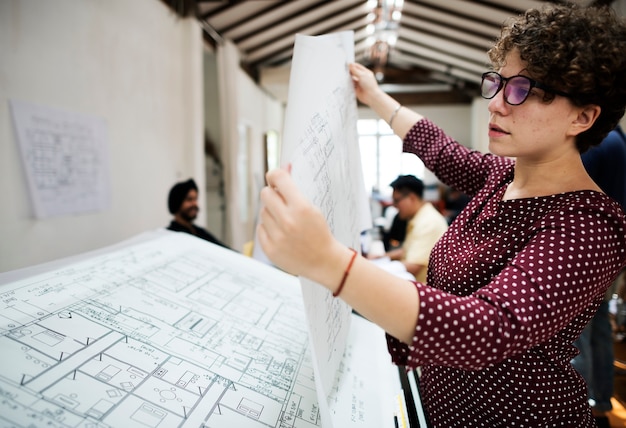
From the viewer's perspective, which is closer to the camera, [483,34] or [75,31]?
[75,31]

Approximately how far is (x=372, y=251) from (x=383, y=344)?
191 centimetres

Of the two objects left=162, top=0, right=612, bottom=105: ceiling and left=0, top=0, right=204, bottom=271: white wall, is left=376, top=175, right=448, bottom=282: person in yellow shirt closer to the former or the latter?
left=0, top=0, right=204, bottom=271: white wall

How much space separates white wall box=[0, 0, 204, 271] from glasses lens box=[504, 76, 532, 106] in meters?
2.07

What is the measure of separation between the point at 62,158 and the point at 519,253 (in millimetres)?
2292

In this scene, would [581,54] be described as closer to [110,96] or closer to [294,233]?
[294,233]

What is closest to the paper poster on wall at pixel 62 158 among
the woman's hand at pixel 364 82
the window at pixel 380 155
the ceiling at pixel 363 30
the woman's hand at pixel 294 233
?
the woman's hand at pixel 364 82

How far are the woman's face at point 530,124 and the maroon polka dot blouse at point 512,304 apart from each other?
82mm

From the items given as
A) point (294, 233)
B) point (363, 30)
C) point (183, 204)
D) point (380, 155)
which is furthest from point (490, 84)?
point (380, 155)

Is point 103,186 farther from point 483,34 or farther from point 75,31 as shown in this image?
point 483,34

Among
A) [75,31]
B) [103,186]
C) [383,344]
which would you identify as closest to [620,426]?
[383,344]

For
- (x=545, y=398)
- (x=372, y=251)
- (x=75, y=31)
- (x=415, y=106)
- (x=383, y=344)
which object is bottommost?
(x=372, y=251)

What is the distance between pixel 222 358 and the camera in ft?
2.30

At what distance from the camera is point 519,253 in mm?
511

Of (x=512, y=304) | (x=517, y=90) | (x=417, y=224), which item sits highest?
(x=517, y=90)
